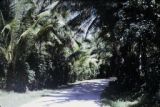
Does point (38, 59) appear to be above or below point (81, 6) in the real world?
below

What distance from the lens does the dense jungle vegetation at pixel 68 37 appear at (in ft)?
57.4

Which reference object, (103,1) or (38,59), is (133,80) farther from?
(38,59)

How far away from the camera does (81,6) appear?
23.4 m

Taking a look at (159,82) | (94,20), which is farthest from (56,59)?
(159,82)

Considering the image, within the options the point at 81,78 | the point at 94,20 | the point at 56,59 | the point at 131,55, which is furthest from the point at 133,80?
the point at 81,78

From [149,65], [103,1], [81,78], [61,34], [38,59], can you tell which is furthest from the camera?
[81,78]

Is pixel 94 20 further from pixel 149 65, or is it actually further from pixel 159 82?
pixel 159 82

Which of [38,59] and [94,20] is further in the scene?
[38,59]

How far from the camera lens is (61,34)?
28953 mm

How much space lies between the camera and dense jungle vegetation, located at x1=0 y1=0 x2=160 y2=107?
17484 mm

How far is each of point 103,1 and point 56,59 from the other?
11261 millimetres

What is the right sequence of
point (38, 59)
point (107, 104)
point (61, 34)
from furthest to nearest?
point (61, 34)
point (38, 59)
point (107, 104)

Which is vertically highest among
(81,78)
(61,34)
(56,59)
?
(61,34)

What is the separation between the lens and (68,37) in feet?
98.5
